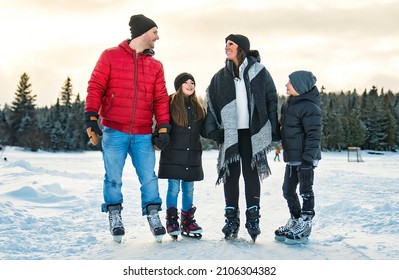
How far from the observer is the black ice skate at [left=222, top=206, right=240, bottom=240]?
153 inches

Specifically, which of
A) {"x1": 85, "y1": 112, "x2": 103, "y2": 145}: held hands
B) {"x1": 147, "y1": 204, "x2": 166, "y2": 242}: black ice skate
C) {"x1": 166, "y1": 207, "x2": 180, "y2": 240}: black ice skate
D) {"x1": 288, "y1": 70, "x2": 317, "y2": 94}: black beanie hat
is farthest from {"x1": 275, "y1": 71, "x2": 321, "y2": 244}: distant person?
{"x1": 85, "y1": 112, "x2": 103, "y2": 145}: held hands

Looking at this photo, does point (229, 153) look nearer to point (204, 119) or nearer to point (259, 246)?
point (204, 119)

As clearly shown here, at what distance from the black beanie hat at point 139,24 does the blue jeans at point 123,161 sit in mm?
1049

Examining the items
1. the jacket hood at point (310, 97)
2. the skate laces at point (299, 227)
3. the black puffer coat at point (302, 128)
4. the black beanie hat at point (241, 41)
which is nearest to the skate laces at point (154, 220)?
the skate laces at point (299, 227)

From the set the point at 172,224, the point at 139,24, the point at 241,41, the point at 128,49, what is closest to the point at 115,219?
the point at 172,224

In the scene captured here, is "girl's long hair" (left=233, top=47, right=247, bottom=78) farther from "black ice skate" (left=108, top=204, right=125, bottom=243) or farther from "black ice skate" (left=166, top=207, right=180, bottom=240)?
"black ice skate" (left=108, top=204, right=125, bottom=243)

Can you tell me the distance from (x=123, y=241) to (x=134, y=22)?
7.40ft

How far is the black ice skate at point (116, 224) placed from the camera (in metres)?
3.85

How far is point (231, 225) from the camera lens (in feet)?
12.8

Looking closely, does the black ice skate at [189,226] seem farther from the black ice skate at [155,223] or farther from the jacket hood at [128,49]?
the jacket hood at [128,49]

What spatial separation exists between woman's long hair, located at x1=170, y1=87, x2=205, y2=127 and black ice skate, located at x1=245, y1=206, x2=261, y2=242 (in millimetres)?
1097

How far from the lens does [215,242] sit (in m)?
3.80

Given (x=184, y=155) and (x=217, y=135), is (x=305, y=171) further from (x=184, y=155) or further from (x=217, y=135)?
(x=184, y=155)
